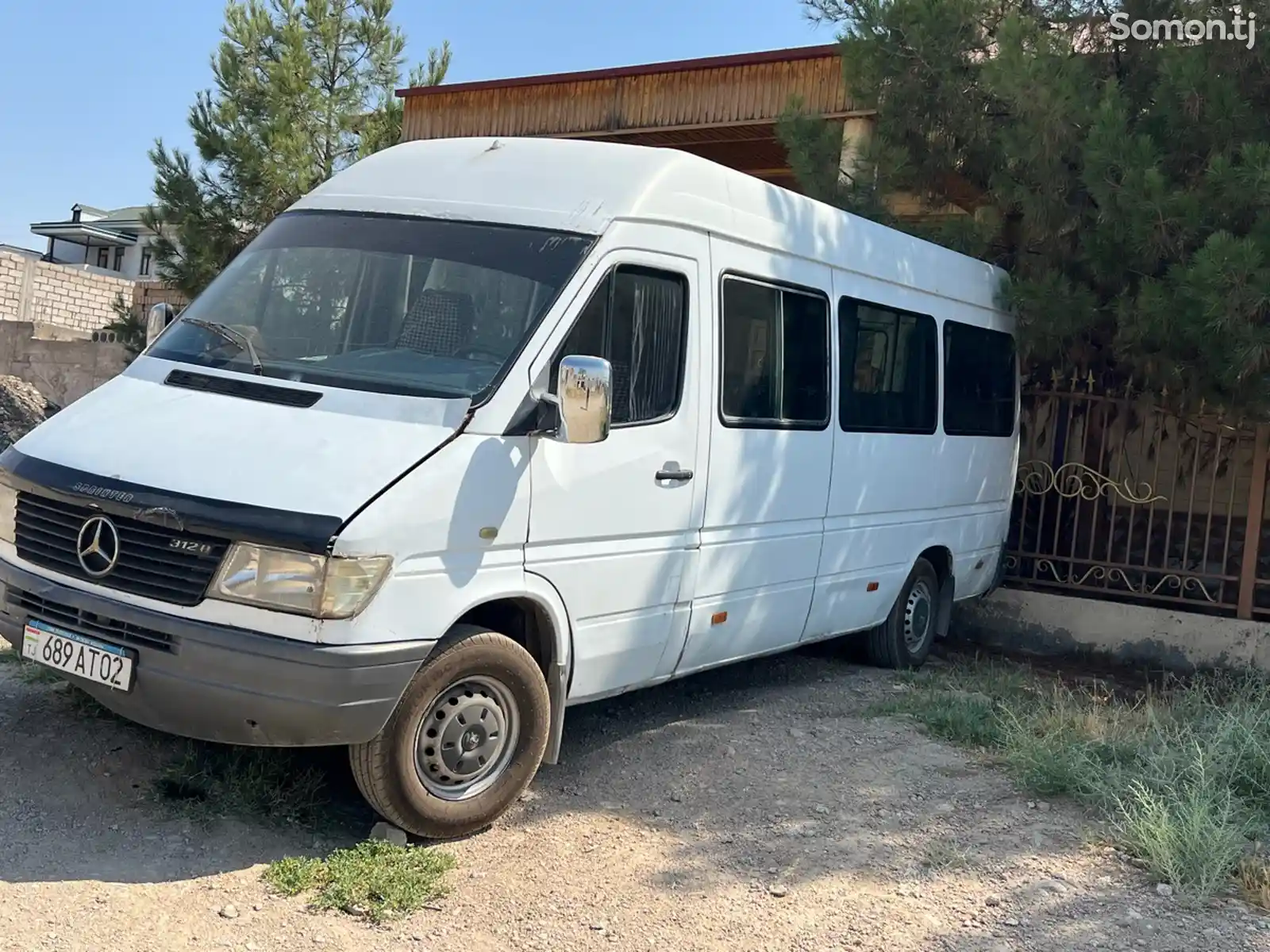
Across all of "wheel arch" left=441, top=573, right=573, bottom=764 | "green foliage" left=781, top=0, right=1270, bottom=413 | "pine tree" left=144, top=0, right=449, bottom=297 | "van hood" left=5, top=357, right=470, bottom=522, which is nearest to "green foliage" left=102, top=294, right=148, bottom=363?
"pine tree" left=144, top=0, right=449, bottom=297

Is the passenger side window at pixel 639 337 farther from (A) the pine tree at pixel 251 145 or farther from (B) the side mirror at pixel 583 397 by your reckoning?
(A) the pine tree at pixel 251 145

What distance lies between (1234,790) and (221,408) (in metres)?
4.40

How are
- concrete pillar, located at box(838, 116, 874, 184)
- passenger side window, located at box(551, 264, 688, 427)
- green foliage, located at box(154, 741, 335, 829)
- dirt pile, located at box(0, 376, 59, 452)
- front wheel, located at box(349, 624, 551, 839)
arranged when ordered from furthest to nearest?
dirt pile, located at box(0, 376, 59, 452) < concrete pillar, located at box(838, 116, 874, 184) < passenger side window, located at box(551, 264, 688, 427) < green foliage, located at box(154, 741, 335, 829) < front wheel, located at box(349, 624, 551, 839)

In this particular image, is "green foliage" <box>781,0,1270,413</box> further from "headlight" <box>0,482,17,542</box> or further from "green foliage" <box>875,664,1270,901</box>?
"headlight" <box>0,482,17,542</box>

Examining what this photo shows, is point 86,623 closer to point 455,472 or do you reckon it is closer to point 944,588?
point 455,472

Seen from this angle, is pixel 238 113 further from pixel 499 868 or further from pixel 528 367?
pixel 499 868

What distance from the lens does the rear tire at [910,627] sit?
25.5 feet

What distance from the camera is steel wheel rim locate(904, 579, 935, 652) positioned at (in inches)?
311

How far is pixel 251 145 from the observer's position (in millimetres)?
13633

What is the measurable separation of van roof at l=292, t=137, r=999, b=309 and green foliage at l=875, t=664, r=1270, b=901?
2.60 meters

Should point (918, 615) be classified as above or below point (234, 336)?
below

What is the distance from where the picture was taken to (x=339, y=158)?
1459cm

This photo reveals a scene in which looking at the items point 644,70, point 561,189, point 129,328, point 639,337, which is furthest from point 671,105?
point 639,337

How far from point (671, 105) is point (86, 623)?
368 inches
